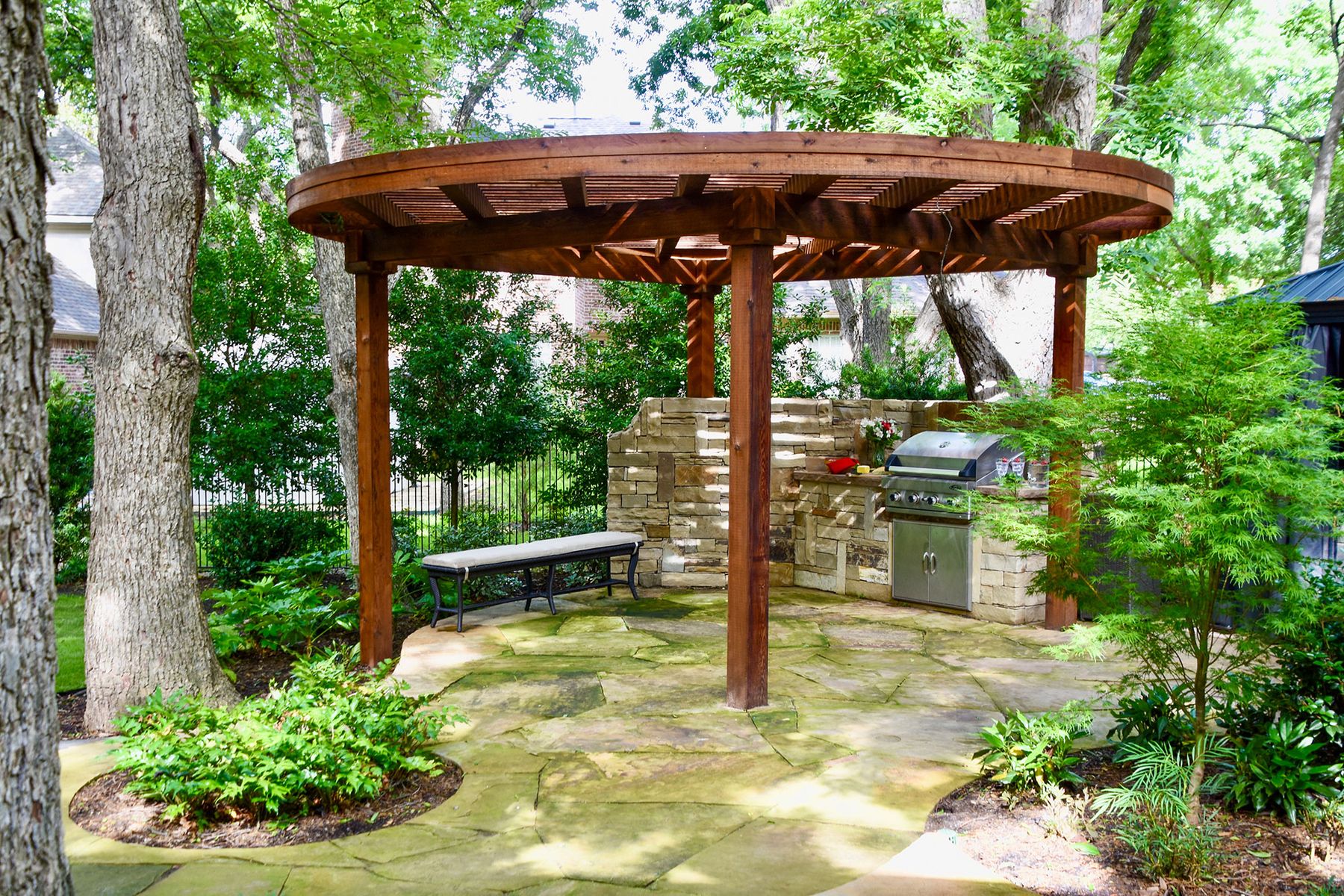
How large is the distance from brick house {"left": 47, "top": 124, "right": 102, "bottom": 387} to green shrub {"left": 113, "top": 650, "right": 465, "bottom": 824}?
50.5 feet

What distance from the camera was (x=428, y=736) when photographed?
14.8 feet

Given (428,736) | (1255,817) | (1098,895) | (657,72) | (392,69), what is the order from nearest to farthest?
(1098,895), (1255,817), (428,736), (392,69), (657,72)

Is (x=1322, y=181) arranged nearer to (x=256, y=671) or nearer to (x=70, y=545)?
(x=256, y=671)

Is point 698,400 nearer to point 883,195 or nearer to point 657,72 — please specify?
point 883,195

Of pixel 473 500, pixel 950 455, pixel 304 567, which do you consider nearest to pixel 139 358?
pixel 304 567

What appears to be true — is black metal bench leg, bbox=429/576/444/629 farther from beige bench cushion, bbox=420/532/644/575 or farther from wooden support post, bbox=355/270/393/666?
wooden support post, bbox=355/270/393/666

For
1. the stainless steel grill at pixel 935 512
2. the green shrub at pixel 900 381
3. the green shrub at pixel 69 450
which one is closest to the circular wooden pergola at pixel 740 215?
the stainless steel grill at pixel 935 512

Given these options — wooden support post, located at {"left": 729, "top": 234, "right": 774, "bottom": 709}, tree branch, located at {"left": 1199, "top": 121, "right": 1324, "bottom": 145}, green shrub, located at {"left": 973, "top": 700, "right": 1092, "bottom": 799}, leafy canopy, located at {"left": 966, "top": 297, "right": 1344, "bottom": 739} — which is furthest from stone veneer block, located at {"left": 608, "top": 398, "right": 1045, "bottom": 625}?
tree branch, located at {"left": 1199, "top": 121, "right": 1324, "bottom": 145}

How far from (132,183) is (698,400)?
461 centimetres

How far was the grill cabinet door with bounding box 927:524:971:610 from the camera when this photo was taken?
23.9ft

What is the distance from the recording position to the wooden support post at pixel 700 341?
9156 millimetres

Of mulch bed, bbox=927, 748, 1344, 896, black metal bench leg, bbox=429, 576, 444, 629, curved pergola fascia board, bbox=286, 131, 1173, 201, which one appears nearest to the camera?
mulch bed, bbox=927, 748, 1344, 896

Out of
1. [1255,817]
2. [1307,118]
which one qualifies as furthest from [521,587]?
[1307,118]

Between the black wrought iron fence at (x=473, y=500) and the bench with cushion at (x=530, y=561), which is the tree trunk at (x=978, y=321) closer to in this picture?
the bench with cushion at (x=530, y=561)
